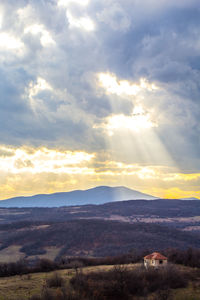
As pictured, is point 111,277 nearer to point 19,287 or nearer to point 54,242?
point 19,287

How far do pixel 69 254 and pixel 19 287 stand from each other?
197 feet

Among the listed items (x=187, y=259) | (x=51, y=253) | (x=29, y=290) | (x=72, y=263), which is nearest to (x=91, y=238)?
(x=51, y=253)

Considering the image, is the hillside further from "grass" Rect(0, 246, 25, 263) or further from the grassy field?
the grassy field

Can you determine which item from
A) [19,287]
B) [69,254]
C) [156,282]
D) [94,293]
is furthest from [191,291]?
[69,254]

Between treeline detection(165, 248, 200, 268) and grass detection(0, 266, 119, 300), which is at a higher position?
grass detection(0, 266, 119, 300)

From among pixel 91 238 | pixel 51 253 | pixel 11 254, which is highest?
pixel 91 238

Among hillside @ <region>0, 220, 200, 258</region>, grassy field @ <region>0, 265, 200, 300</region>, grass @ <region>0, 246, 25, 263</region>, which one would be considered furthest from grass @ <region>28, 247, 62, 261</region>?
grassy field @ <region>0, 265, 200, 300</region>

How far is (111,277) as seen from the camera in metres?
27.2

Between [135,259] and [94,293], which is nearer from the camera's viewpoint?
[94,293]

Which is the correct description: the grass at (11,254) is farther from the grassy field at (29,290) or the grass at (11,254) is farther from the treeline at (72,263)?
the grassy field at (29,290)

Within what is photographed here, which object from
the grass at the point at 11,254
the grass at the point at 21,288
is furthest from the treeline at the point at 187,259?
the grass at the point at 11,254

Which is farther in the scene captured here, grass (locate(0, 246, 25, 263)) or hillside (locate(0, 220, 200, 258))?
hillside (locate(0, 220, 200, 258))

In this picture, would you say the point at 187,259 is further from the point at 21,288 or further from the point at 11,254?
the point at 11,254

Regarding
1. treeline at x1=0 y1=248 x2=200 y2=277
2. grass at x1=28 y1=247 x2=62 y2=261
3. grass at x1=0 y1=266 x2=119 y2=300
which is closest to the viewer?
grass at x1=0 y1=266 x2=119 y2=300
